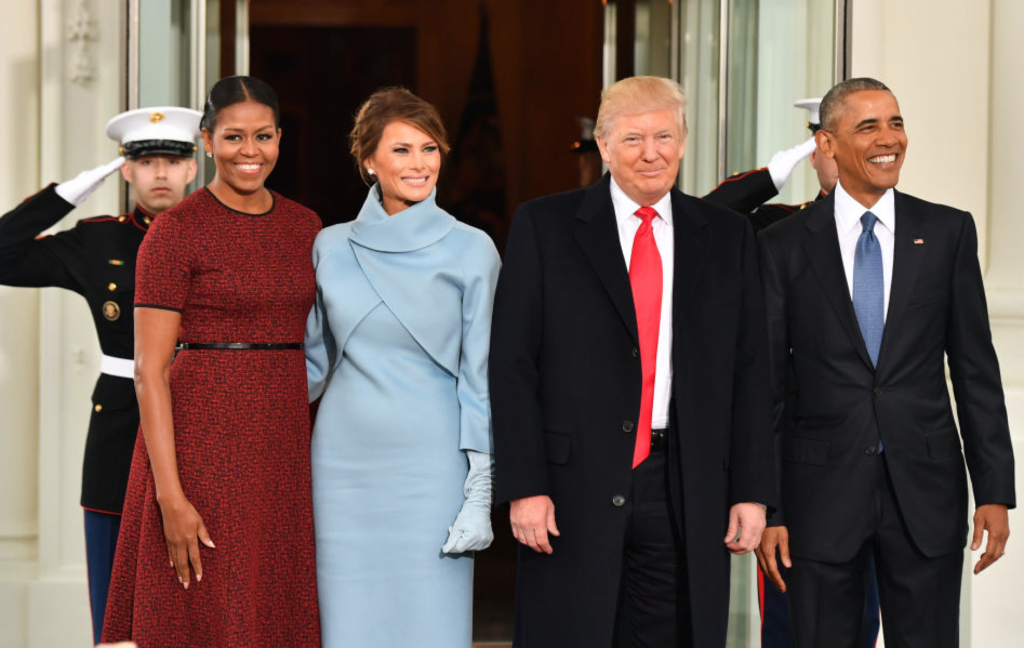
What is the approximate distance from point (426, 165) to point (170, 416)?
2.21 ft

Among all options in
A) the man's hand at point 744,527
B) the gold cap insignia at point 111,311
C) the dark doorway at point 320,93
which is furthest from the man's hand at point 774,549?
the dark doorway at point 320,93

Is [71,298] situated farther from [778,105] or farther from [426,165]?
[778,105]

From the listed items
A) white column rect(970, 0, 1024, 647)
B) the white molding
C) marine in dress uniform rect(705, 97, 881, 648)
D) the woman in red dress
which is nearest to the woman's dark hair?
the woman in red dress

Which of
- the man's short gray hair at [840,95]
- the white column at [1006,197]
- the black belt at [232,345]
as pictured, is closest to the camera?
the black belt at [232,345]

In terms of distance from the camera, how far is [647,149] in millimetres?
2234

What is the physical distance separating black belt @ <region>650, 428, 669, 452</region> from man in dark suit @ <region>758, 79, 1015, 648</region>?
298 millimetres

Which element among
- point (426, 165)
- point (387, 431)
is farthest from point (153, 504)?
point (426, 165)

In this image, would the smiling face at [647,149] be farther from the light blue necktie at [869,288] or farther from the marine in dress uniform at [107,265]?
the marine in dress uniform at [107,265]

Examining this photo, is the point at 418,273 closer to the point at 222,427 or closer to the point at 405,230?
the point at 405,230

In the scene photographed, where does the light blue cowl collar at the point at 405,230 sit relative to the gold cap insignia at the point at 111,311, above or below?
above

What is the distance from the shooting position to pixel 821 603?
7.84 feet

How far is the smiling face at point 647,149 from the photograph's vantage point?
7.33 feet

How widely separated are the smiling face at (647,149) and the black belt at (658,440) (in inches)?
17.0

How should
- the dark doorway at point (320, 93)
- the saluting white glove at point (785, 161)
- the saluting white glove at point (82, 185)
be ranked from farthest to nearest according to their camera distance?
1. the dark doorway at point (320, 93)
2. the saluting white glove at point (785, 161)
3. the saluting white glove at point (82, 185)
